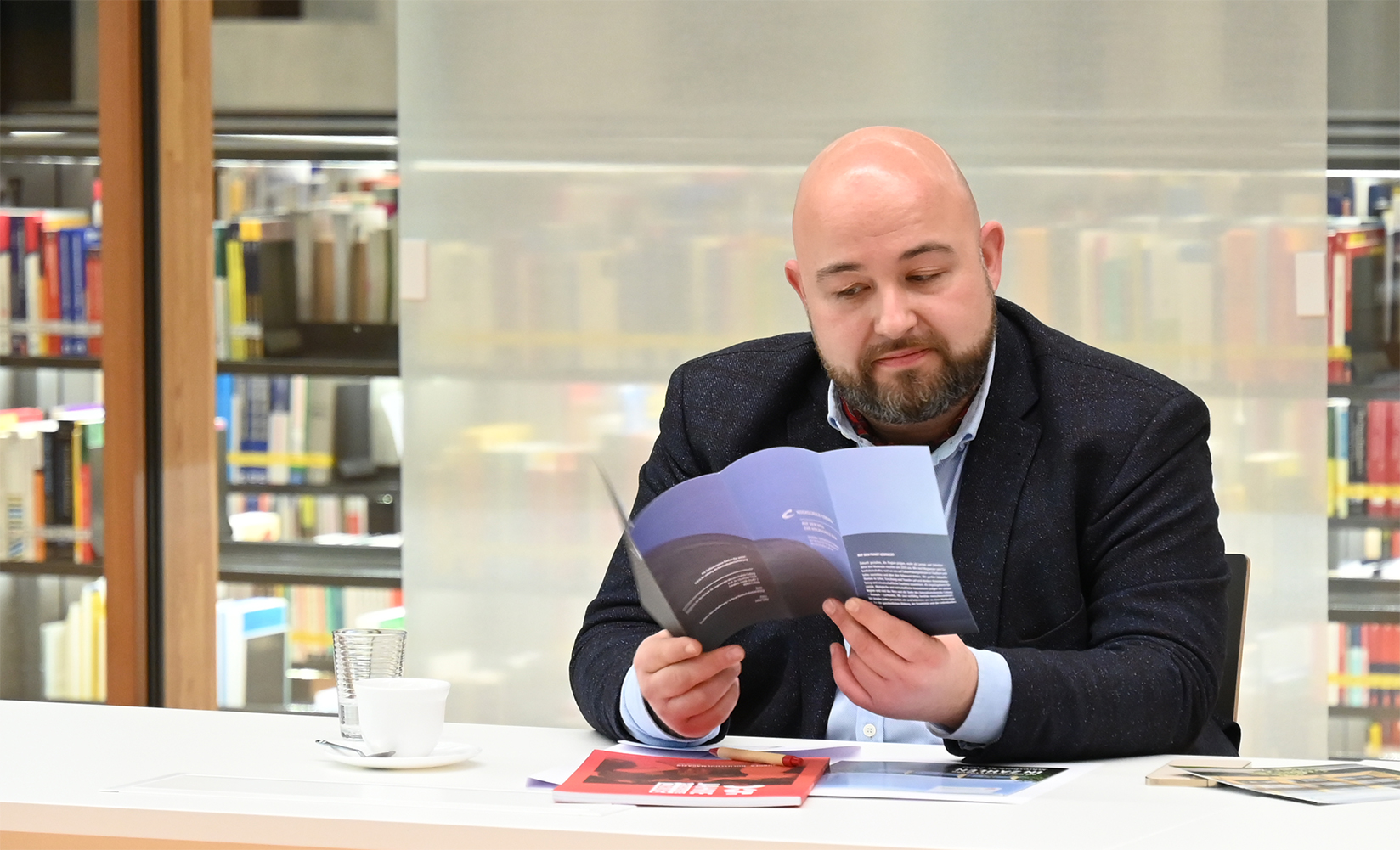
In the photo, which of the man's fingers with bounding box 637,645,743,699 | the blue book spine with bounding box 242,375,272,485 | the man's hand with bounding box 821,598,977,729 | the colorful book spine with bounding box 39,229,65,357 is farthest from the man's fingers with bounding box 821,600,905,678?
the colorful book spine with bounding box 39,229,65,357

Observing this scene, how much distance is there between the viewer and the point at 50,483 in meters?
3.62

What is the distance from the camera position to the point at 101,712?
1.48m

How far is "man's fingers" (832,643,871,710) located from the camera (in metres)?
1.26

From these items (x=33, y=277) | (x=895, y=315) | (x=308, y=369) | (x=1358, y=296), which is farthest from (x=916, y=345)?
(x=33, y=277)

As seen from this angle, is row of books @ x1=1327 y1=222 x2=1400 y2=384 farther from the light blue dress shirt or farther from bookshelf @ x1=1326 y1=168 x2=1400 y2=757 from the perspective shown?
the light blue dress shirt

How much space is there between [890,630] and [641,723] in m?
0.28

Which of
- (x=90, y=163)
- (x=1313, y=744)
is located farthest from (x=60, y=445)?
(x=1313, y=744)

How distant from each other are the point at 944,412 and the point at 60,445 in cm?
274

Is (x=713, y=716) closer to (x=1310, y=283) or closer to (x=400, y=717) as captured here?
(x=400, y=717)

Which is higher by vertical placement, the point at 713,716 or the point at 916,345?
the point at 916,345

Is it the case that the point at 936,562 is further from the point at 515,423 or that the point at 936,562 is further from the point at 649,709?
the point at 515,423

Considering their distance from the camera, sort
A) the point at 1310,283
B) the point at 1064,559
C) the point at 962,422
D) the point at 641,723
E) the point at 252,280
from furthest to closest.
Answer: the point at 252,280 < the point at 1310,283 < the point at 962,422 < the point at 1064,559 < the point at 641,723

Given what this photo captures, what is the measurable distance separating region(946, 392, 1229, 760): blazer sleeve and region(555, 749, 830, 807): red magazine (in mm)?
222

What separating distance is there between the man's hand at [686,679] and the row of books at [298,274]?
8.01ft
